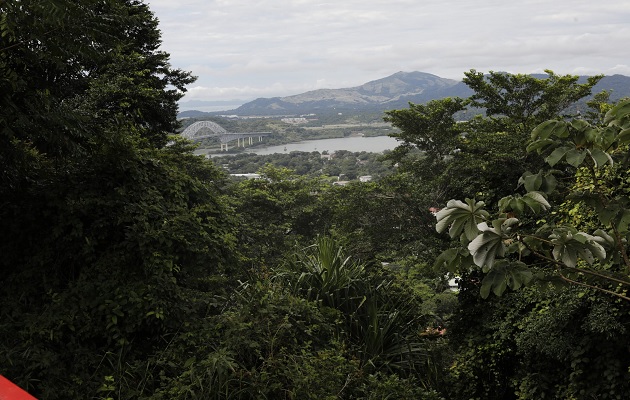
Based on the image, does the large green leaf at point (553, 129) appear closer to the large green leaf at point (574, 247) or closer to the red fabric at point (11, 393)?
the large green leaf at point (574, 247)

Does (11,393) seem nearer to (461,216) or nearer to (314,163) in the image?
(461,216)

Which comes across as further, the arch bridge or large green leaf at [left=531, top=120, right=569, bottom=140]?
the arch bridge

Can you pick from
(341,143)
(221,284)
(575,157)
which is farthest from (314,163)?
(575,157)

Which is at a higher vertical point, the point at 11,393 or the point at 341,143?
the point at 11,393

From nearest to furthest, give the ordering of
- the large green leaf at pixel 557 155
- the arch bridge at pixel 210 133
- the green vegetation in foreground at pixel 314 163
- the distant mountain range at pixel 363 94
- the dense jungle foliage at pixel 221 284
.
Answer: the large green leaf at pixel 557 155, the dense jungle foliage at pixel 221 284, the green vegetation in foreground at pixel 314 163, the arch bridge at pixel 210 133, the distant mountain range at pixel 363 94

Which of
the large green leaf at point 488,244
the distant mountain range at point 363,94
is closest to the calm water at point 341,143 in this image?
the distant mountain range at point 363,94

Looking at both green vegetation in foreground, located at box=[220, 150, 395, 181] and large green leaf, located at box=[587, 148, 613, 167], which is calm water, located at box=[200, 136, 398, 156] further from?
large green leaf, located at box=[587, 148, 613, 167]

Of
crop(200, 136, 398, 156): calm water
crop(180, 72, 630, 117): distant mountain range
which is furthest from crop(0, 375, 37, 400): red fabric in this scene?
crop(180, 72, 630, 117): distant mountain range

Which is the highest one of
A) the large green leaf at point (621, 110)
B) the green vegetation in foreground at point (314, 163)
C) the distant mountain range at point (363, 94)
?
the distant mountain range at point (363, 94)

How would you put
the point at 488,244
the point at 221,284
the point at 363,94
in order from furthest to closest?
the point at 363,94
the point at 221,284
the point at 488,244

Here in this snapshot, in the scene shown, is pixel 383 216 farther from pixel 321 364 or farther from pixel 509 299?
pixel 321 364

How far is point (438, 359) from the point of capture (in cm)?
440

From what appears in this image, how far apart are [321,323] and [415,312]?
4.20ft

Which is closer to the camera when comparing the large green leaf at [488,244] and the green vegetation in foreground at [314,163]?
the large green leaf at [488,244]
